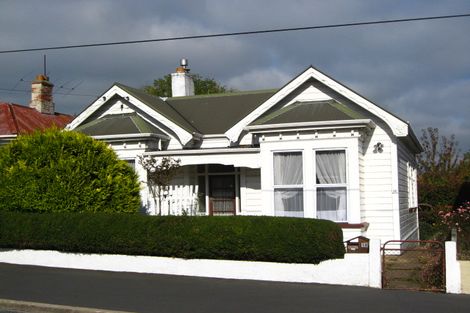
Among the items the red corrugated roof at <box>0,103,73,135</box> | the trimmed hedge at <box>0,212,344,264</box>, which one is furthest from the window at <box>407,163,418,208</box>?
the red corrugated roof at <box>0,103,73,135</box>

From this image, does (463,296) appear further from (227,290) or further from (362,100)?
(362,100)

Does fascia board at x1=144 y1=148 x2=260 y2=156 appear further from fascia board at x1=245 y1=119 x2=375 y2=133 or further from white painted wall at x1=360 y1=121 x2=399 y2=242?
white painted wall at x1=360 y1=121 x2=399 y2=242

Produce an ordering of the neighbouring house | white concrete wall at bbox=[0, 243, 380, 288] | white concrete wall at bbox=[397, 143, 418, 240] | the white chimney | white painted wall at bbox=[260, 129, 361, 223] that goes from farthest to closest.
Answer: the white chimney < the neighbouring house < white concrete wall at bbox=[397, 143, 418, 240] < white painted wall at bbox=[260, 129, 361, 223] < white concrete wall at bbox=[0, 243, 380, 288]

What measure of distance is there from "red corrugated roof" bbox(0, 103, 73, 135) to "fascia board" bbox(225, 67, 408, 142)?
8200 mm

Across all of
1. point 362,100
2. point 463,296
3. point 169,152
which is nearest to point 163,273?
point 169,152

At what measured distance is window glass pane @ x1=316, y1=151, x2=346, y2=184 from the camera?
1527 cm

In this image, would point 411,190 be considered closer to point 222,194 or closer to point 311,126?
point 222,194

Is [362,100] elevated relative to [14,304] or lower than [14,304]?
elevated

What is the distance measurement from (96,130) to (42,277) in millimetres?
6230

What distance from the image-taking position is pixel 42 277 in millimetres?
12633

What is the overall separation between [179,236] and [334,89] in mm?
6418

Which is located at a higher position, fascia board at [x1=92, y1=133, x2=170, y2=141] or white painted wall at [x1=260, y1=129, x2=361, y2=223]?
fascia board at [x1=92, y1=133, x2=170, y2=141]

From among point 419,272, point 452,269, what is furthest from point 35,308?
point 419,272

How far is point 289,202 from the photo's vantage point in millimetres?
15570
